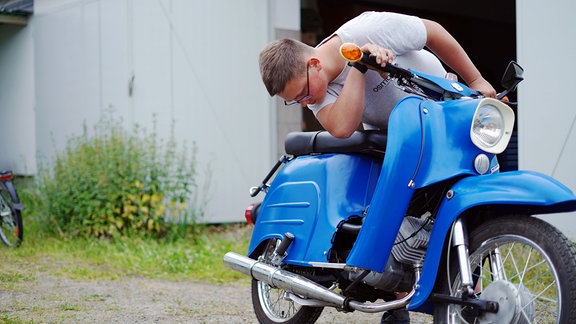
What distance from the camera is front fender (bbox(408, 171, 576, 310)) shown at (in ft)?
8.48

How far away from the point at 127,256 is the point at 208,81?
7.99ft

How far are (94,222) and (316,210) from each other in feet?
15.7

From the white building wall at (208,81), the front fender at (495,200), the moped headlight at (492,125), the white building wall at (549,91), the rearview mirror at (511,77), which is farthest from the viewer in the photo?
the white building wall at (208,81)

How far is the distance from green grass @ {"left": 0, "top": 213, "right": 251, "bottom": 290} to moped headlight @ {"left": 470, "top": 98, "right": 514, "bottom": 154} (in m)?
3.53

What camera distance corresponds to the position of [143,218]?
7.82 metres

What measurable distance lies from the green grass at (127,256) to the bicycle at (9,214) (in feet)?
0.46

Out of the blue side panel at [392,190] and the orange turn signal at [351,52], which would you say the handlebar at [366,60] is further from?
the blue side panel at [392,190]

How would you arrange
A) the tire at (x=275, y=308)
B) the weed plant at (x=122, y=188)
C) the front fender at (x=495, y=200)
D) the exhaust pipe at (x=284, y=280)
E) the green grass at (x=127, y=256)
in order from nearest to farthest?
the front fender at (x=495, y=200) < the exhaust pipe at (x=284, y=280) < the tire at (x=275, y=308) < the green grass at (x=127, y=256) < the weed plant at (x=122, y=188)

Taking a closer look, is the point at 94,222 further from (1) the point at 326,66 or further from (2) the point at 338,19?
(2) the point at 338,19

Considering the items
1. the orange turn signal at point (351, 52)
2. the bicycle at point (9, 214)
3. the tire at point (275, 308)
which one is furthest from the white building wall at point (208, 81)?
the orange turn signal at point (351, 52)

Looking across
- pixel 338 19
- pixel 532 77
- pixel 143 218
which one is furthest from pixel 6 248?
pixel 338 19

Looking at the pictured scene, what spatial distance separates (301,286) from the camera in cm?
343

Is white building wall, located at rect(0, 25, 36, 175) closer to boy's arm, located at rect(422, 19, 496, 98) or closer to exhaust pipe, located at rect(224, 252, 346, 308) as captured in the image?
exhaust pipe, located at rect(224, 252, 346, 308)

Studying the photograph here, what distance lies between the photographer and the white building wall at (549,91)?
18.0 feet
